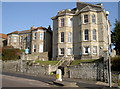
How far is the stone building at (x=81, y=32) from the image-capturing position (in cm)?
3166

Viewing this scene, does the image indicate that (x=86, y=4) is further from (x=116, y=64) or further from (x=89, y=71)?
(x=116, y=64)

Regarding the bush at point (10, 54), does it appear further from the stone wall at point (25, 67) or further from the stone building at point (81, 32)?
the stone building at point (81, 32)

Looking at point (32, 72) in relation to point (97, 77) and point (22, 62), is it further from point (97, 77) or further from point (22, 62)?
point (97, 77)

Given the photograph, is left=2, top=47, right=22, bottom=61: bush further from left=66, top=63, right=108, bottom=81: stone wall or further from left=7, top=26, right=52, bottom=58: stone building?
left=66, top=63, right=108, bottom=81: stone wall

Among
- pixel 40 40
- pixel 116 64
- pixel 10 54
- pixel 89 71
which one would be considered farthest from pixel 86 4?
pixel 10 54

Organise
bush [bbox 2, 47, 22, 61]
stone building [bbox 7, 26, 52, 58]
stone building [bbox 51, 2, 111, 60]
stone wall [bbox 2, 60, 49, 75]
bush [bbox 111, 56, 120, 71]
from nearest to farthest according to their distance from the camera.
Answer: bush [bbox 111, 56, 120, 71]
stone wall [bbox 2, 60, 49, 75]
stone building [bbox 51, 2, 111, 60]
bush [bbox 2, 47, 22, 61]
stone building [bbox 7, 26, 52, 58]

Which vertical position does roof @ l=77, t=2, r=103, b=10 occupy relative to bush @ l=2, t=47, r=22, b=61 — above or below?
above

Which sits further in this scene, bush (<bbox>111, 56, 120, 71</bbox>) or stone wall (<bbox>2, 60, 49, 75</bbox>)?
stone wall (<bbox>2, 60, 49, 75</bbox>)

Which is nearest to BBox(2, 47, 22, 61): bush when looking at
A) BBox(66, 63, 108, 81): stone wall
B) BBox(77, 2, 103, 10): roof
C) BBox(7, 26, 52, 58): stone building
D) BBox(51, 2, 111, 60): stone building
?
BBox(7, 26, 52, 58): stone building

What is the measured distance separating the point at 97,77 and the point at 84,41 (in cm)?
1192

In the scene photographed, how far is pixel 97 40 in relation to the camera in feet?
104

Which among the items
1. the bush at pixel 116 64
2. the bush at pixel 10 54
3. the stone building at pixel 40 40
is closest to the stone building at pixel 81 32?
the stone building at pixel 40 40

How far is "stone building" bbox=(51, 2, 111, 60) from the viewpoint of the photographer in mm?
31656

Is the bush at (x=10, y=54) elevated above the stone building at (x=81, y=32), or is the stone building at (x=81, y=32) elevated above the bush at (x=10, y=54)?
the stone building at (x=81, y=32)
